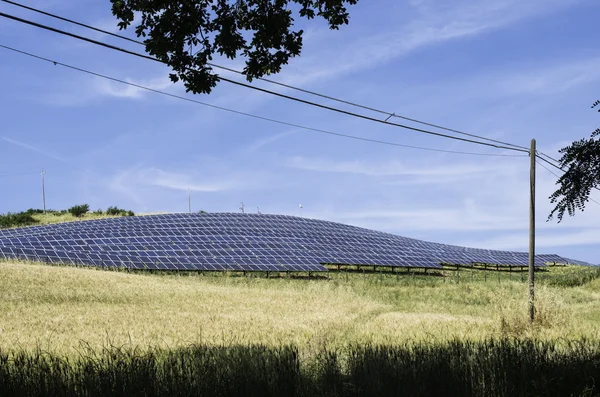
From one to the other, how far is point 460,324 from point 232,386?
17.3m

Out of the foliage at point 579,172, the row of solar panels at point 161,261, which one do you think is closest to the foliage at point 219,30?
the foliage at point 579,172

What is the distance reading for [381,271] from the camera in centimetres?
5709

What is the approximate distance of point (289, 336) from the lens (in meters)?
20.9

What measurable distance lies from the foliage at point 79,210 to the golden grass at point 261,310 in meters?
58.2

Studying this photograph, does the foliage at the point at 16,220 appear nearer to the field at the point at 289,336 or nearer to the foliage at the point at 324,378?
the field at the point at 289,336

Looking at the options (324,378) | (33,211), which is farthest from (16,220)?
→ (324,378)

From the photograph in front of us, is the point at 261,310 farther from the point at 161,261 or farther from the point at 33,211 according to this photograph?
the point at 33,211

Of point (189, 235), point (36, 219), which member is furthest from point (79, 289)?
point (36, 219)

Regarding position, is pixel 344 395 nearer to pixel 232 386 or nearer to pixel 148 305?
pixel 232 386

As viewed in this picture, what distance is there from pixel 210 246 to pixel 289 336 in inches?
1443

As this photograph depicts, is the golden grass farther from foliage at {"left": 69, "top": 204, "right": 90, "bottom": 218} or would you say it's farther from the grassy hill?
foliage at {"left": 69, "top": 204, "right": 90, "bottom": 218}

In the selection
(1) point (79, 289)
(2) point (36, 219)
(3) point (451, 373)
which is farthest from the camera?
(2) point (36, 219)

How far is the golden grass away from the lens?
20605mm

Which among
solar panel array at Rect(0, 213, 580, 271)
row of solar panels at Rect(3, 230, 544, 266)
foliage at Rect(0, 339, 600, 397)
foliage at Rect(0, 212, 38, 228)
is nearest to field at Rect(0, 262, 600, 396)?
foliage at Rect(0, 339, 600, 397)
